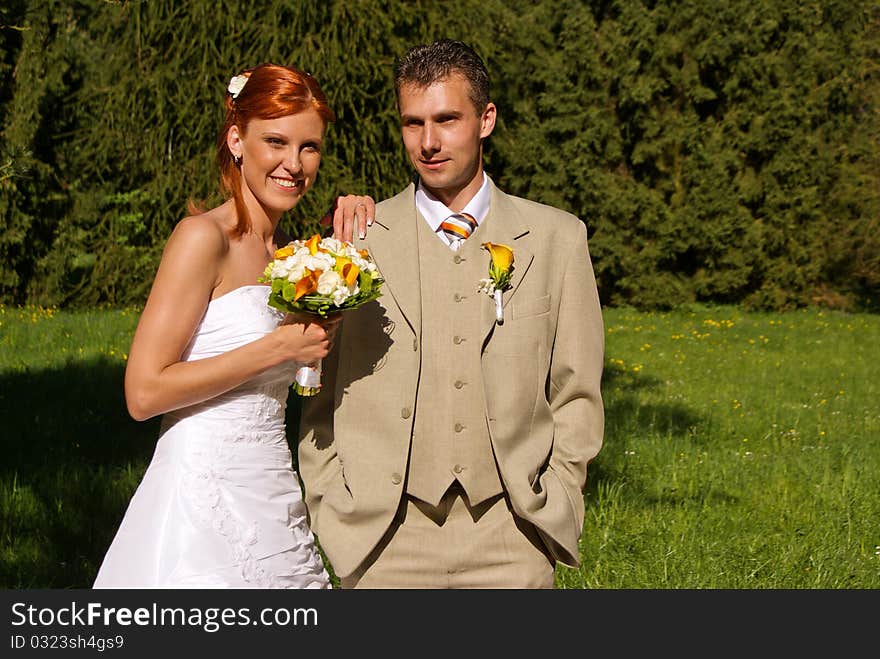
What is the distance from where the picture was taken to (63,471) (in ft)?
20.8

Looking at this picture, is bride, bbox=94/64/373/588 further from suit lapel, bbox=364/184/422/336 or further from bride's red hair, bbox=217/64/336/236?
suit lapel, bbox=364/184/422/336

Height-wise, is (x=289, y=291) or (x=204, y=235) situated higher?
(x=204, y=235)

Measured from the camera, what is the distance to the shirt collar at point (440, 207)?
2.79 metres

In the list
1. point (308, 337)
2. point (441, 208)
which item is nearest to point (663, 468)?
point (441, 208)

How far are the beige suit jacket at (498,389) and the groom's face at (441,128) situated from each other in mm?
180

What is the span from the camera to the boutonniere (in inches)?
104

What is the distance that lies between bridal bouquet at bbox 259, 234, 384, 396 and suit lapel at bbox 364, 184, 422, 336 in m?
0.07

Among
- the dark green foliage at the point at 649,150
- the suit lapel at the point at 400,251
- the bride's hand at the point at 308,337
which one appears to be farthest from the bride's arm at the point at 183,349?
the dark green foliage at the point at 649,150

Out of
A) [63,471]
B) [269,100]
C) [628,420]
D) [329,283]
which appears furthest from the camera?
[628,420]

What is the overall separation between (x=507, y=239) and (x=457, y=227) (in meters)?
0.15

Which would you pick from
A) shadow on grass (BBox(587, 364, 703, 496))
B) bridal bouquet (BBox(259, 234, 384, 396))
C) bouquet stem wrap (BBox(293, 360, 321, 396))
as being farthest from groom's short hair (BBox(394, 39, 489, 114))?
shadow on grass (BBox(587, 364, 703, 496))

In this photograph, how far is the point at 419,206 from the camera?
9.27 feet

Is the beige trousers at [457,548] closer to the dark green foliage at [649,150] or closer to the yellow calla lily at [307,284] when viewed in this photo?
the yellow calla lily at [307,284]

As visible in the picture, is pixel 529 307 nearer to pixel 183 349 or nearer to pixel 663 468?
pixel 183 349
